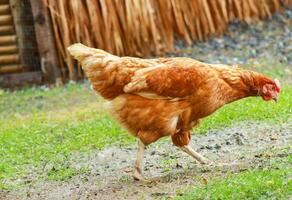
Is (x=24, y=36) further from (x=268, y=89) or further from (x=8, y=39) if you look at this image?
(x=268, y=89)

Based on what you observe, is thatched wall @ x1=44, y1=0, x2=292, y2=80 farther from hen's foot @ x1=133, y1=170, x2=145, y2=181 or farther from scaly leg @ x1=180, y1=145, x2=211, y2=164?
hen's foot @ x1=133, y1=170, x2=145, y2=181

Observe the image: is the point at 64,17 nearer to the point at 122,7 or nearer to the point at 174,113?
the point at 122,7

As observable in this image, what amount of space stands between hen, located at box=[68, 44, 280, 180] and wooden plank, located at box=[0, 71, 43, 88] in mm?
6857

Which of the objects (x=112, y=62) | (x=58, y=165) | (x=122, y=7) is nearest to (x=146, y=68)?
(x=112, y=62)

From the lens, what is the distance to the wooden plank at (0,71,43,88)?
14805mm

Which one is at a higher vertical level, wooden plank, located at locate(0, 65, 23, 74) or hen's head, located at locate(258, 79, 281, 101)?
hen's head, located at locate(258, 79, 281, 101)

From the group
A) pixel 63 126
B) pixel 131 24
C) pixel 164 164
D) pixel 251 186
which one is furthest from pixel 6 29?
pixel 251 186

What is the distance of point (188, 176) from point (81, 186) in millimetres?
1090

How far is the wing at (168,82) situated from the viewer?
7898 millimetres

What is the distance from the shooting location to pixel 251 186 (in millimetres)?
6973

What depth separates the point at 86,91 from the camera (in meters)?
13.9

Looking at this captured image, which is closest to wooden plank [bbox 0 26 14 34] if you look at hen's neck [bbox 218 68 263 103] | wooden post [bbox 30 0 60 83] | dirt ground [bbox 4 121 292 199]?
wooden post [bbox 30 0 60 83]

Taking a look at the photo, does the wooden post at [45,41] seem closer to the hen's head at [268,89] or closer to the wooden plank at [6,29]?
the wooden plank at [6,29]

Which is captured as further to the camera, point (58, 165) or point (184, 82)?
point (58, 165)
